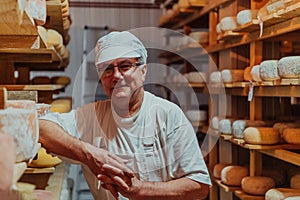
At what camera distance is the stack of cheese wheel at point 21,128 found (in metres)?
0.85

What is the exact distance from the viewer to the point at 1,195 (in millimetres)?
830

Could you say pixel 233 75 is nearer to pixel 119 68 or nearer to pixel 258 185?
pixel 258 185

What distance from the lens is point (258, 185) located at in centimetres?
240

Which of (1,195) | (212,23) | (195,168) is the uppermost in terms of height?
(212,23)

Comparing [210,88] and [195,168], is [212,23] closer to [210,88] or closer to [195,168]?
[210,88]

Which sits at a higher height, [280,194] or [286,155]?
[286,155]

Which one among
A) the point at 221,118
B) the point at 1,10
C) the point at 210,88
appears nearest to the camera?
the point at 1,10

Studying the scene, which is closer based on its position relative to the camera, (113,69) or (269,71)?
(113,69)

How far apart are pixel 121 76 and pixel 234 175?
1.13 metres

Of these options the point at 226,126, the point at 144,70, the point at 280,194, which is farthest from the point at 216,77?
the point at 144,70

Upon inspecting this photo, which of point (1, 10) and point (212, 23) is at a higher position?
point (212, 23)

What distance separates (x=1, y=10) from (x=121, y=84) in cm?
82

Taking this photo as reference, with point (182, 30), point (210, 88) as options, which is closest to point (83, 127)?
point (210, 88)

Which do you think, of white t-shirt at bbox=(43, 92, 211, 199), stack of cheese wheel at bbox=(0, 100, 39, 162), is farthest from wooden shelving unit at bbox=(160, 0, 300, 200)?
stack of cheese wheel at bbox=(0, 100, 39, 162)
